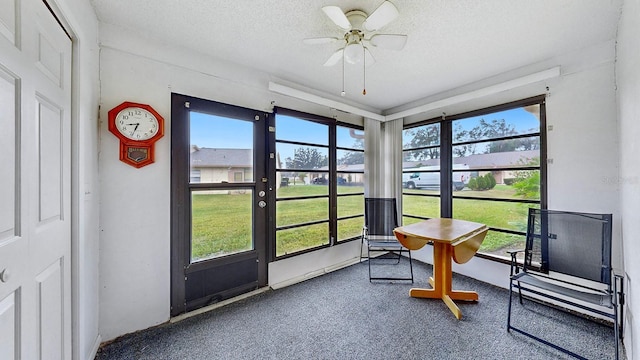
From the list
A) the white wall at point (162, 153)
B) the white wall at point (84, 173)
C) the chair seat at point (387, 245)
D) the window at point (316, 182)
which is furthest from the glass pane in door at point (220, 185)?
the chair seat at point (387, 245)

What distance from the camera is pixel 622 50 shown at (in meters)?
1.79

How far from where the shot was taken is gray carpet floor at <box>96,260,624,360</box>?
5.91 ft

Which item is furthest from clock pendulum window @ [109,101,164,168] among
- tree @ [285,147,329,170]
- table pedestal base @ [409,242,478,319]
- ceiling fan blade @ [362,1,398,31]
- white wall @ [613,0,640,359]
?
white wall @ [613,0,640,359]

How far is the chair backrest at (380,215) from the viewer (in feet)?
11.8

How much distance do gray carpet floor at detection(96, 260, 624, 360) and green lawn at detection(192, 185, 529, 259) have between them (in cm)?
60

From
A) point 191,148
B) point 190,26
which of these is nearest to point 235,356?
point 191,148

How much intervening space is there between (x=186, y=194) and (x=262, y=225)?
86 centimetres

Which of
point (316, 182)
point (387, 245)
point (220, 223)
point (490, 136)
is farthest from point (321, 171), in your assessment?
point (490, 136)

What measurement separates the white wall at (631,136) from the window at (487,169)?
2.57 feet

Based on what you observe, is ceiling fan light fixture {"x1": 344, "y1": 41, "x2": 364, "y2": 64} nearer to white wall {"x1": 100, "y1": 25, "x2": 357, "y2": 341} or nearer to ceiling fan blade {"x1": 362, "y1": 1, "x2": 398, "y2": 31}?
ceiling fan blade {"x1": 362, "y1": 1, "x2": 398, "y2": 31}

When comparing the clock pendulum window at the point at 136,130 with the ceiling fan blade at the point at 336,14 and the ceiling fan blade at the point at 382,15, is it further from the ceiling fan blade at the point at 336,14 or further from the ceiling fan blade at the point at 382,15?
the ceiling fan blade at the point at 382,15

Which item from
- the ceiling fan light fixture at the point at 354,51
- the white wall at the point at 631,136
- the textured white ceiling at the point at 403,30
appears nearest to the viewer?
the white wall at the point at 631,136

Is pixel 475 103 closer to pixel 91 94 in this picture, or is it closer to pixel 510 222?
pixel 510 222

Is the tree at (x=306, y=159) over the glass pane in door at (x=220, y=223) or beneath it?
over
